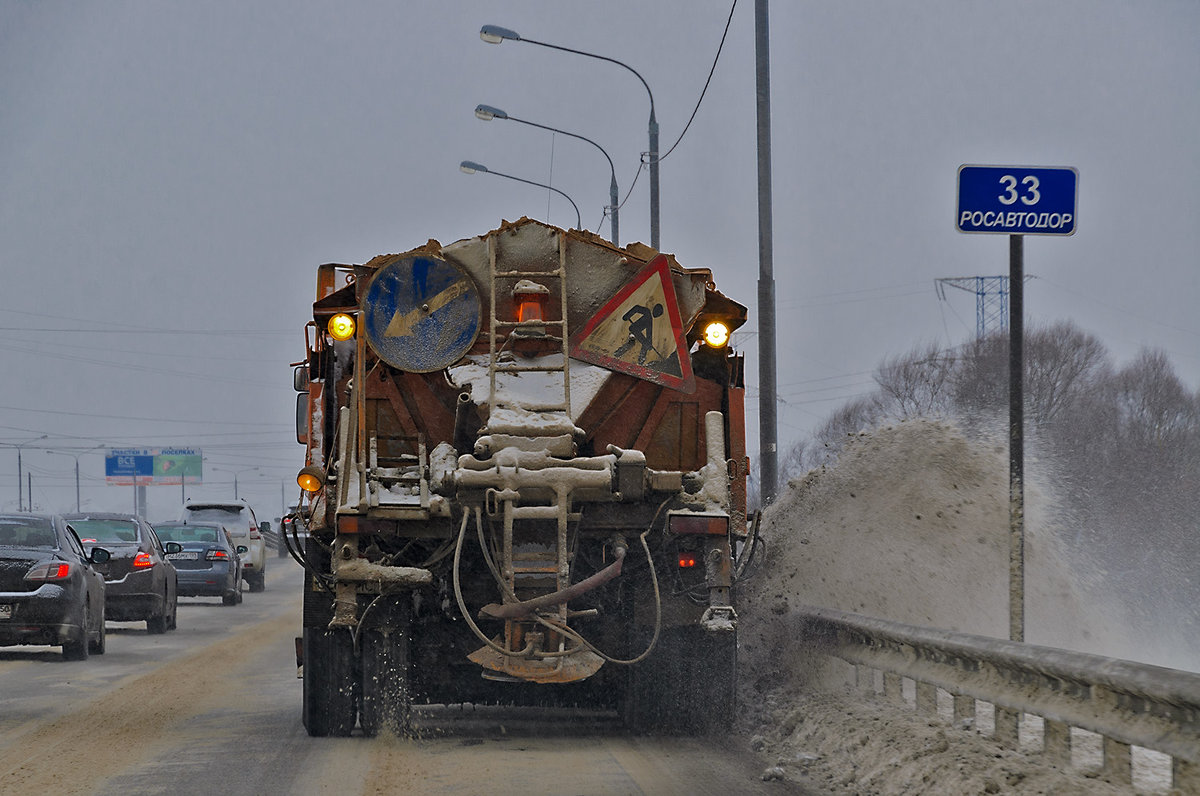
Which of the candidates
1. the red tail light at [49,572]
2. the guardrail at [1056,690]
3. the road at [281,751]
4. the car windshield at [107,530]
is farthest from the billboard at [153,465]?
the guardrail at [1056,690]

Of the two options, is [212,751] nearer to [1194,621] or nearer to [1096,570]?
[1096,570]

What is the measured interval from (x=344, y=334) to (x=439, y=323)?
57 centimetres

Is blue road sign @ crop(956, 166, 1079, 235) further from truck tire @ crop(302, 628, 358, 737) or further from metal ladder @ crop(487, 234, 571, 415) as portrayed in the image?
truck tire @ crop(302, 628, 358, 737)

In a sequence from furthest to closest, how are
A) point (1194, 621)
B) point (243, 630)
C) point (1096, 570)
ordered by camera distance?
→ 1. point (243, 630)
2. point (1194, 621)
3. point (1096, 570)

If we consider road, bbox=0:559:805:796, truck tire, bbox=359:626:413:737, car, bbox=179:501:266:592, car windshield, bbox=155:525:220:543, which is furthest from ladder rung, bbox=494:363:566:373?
car, bbox=179:501:266:592

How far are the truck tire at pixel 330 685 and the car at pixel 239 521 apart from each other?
2510 centimetres

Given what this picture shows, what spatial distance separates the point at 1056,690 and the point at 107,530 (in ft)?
53.9

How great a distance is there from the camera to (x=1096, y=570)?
1452cm

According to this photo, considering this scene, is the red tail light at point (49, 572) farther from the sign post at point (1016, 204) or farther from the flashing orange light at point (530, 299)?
the sign post at point (1016, 204)

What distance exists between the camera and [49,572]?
47.5ft

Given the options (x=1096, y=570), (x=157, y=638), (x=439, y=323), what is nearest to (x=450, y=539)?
(x=439, y=323)

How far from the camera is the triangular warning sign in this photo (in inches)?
359

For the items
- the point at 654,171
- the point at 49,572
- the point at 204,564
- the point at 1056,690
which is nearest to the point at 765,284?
the point at 49,572

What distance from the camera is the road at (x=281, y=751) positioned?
7.56 metres
